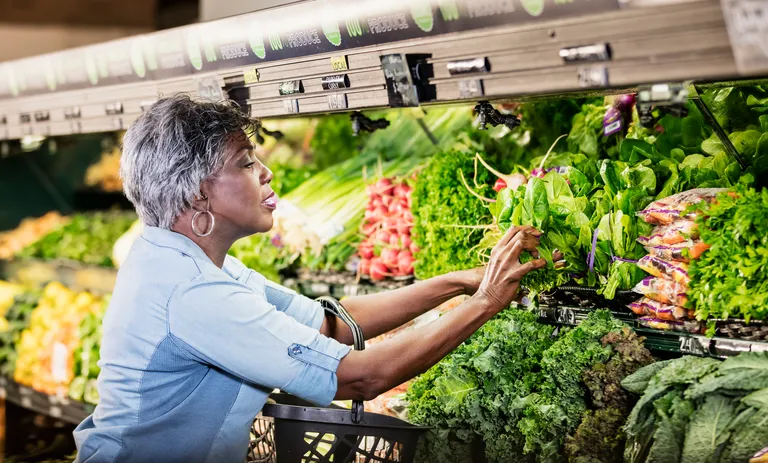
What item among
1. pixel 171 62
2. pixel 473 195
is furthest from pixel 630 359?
pixel 171 62

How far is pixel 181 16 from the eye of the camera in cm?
936

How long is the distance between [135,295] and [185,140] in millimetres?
514

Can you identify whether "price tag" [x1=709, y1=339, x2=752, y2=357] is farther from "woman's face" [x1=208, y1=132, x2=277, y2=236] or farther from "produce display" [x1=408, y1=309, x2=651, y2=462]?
"woman's face" [x1=208, y1=132, x2=277, y2=236]

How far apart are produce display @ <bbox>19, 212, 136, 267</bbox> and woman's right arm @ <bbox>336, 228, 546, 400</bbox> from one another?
3847 millimetres

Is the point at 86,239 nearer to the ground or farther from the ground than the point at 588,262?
farther from the ground

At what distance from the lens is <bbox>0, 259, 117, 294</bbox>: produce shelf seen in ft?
18.0

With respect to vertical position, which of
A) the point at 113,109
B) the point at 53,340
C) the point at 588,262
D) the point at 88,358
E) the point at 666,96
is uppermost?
the point at 113,109

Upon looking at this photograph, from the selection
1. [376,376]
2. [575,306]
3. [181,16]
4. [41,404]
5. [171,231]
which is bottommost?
[41,404]

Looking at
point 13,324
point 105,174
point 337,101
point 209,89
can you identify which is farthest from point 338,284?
point 105,174

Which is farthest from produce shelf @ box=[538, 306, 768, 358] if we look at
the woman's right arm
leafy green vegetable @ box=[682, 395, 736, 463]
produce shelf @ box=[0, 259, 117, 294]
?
produce shelf @ box=[0, 259, 117, 294]

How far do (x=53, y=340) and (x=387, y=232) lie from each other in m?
2.86

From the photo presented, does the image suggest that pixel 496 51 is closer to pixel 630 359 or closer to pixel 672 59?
pixel 672 59

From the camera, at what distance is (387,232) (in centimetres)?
392

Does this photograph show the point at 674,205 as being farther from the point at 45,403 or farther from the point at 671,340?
the point at 45,403
